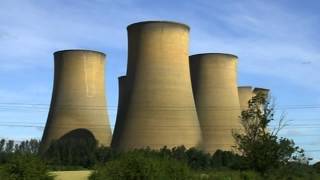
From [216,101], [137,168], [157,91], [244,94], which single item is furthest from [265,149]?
[244,94]

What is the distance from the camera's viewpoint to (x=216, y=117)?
112 feet

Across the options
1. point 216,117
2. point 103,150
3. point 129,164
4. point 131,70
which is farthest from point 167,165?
point 216,117

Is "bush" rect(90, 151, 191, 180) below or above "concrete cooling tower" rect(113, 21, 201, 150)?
below

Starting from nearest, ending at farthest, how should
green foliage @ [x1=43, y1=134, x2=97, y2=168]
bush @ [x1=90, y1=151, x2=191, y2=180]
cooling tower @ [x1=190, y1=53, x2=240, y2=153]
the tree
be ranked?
bush @ [x1=90, y1=151, x2=191, y2=180] → the tree → green foliage @ [x1=43, y1=134, x2=97, y2=168] → cooling tower @ [x1=190, y1=53, x2=240, y2=153]

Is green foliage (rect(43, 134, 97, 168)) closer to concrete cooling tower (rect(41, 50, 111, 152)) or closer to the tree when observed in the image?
concrete cooling tower (rect(41, 50, 111, 152))

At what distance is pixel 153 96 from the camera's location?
27547mm

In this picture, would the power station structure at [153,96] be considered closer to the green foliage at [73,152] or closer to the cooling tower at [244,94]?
the green foliage at [73,152]

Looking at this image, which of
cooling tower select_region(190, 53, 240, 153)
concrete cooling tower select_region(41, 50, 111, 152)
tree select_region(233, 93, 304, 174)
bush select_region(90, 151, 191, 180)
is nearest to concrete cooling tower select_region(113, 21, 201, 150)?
concrete cooling tower select_region(41, 50, 111, 152)

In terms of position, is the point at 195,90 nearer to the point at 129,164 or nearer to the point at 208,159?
the point at 208,159

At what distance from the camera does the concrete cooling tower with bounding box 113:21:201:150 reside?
27.6m

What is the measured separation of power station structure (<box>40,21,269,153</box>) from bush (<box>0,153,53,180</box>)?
16776 millimetres

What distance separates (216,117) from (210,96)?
126cm

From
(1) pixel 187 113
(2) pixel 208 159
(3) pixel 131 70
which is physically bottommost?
(2) pixel 208 159

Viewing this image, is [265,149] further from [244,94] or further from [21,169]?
[244,94]
